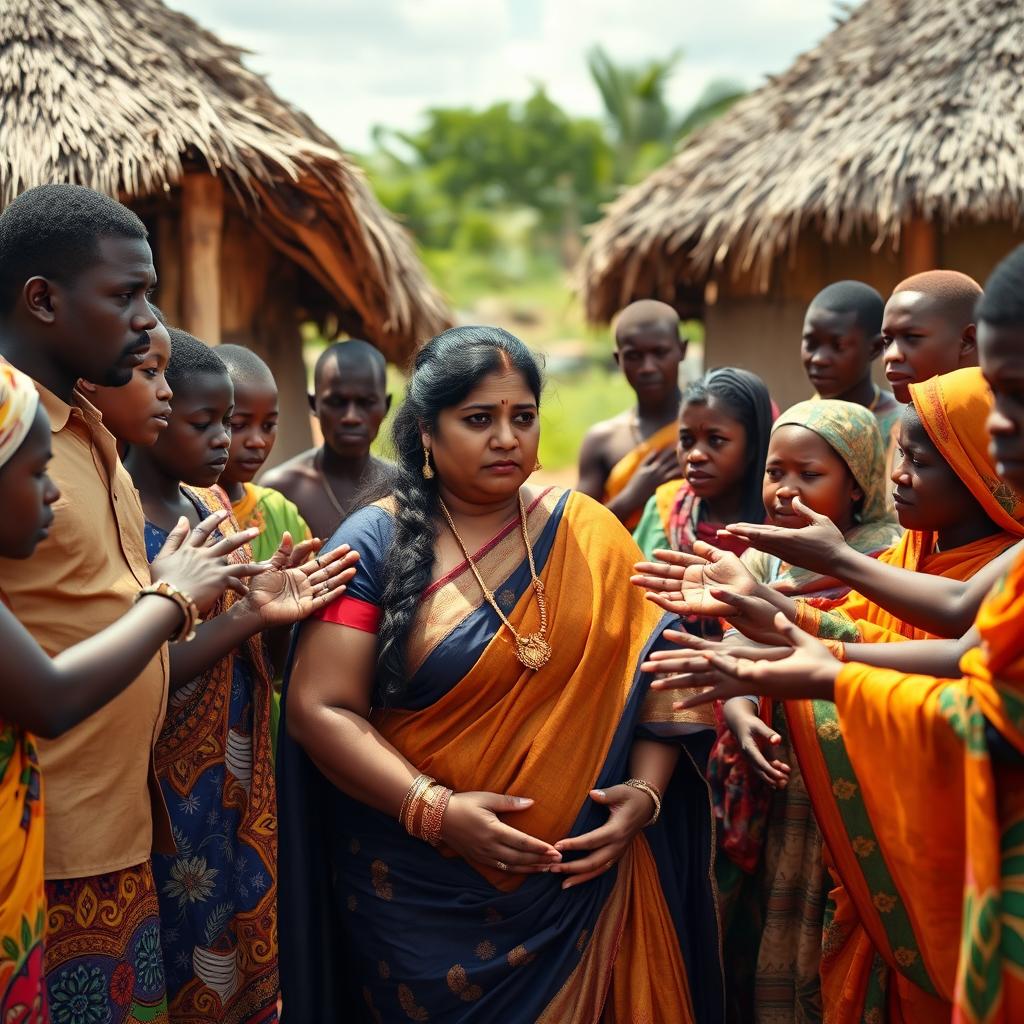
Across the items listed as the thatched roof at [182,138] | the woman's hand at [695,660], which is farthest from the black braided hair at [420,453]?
the thatched roof at [182,138]

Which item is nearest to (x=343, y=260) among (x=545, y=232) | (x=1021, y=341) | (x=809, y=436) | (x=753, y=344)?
(x=753, y=344)

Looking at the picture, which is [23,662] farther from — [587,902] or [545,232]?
[545,232]

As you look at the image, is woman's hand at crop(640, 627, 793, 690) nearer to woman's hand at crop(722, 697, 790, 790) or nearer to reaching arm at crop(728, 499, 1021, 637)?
reaching arm at crop(728, 499, 1021, 637)

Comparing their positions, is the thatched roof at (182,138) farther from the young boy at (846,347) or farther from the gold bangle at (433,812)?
the gold bangle at (433,812)

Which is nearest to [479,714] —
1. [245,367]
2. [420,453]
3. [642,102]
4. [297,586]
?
[297,586]

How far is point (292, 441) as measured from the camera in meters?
8.99

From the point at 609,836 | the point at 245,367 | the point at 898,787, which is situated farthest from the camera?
the point at 245,367

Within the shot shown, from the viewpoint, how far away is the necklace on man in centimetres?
548

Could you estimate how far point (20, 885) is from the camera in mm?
2311

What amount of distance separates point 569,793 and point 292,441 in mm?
6351

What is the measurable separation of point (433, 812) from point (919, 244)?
6.76m

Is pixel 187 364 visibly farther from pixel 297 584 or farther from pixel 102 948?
pixel 102 948

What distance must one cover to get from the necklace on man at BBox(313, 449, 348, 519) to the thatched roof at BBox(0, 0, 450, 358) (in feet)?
7.00

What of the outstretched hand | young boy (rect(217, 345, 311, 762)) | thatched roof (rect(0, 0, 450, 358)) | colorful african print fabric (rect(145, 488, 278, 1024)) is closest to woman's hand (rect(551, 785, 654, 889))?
the outstretched hand
